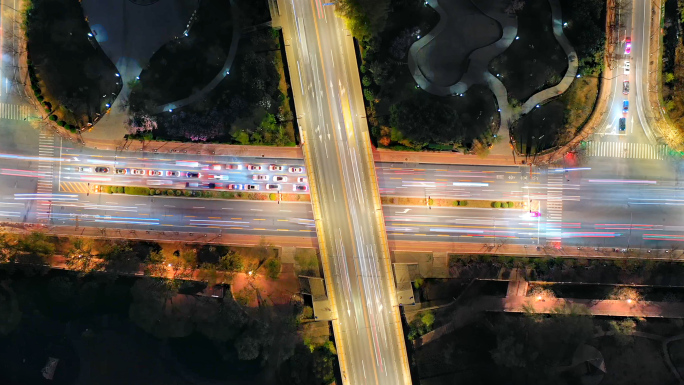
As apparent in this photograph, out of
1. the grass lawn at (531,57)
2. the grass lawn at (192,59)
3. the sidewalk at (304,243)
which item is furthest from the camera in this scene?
the sidewalk at (304,243)

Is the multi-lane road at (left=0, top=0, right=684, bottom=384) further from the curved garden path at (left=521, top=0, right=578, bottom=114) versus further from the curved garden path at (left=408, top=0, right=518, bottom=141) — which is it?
the curved garden path at (left=408, top=0, right=518, bottom=141)

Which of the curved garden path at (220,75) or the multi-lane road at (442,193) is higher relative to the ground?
the curved garden path at (220,75)

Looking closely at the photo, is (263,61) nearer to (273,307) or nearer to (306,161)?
(306,161)

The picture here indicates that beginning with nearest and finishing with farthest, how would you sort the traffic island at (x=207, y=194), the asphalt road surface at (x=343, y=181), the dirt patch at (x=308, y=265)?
the asphalt road surface at (x=343, y=181), the dirt patch at (x=308, y=265), the traffic island at (x=207, y=194)

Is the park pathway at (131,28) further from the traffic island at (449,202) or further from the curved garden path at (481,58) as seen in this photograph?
the traffic island at (449,202)

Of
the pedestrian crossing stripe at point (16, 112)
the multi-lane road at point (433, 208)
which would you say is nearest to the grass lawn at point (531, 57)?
the multi-lane road at point (433, 208)

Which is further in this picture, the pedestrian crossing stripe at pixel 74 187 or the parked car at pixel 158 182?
the pedestrian crossing stripe at pixel 74 187

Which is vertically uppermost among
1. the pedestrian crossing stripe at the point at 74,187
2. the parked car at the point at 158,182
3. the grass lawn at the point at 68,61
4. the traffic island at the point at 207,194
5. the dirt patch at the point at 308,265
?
the grass lawn at the point at 68,61

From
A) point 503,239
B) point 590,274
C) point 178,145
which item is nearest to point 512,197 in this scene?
point 503,239
